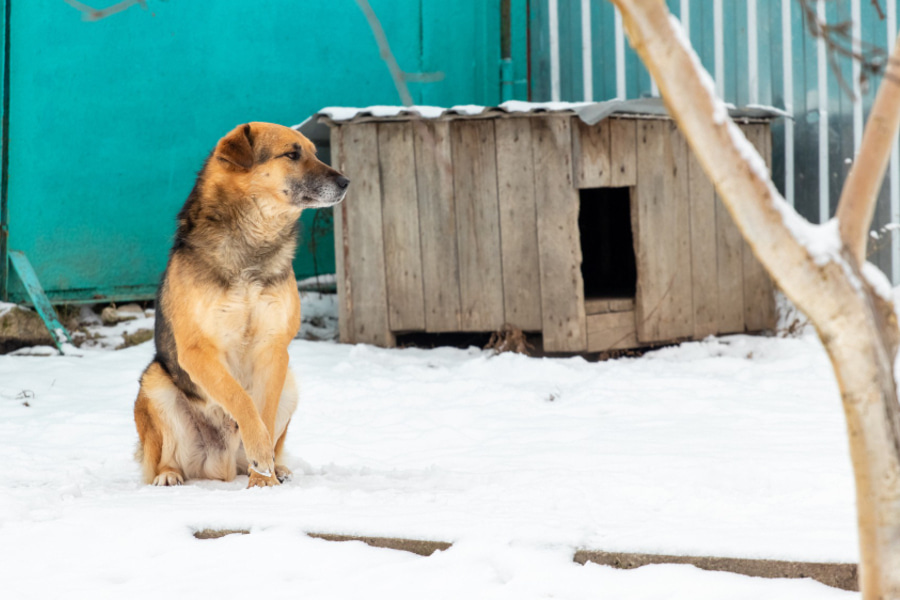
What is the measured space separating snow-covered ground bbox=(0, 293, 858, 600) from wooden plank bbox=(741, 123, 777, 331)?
1.02 meters

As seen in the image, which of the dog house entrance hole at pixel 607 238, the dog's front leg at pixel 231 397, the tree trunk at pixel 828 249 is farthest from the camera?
the dog house entrance hole at pixel 607 238

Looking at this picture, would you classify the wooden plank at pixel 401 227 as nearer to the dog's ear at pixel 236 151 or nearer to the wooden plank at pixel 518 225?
the wooden plank at pixel 518 225

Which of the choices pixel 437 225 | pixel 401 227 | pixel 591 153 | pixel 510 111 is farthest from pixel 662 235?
pixel 401 227

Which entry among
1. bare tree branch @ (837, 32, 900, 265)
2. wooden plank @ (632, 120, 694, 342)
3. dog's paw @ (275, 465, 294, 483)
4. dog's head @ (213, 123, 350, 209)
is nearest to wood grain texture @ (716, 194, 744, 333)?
wooden plank @ (632, 120, 694, 342)

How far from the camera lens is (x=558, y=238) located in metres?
6.70

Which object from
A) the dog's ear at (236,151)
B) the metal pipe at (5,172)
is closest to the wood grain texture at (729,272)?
the dog's ear at (236,151)

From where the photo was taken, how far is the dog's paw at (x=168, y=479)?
3.54m

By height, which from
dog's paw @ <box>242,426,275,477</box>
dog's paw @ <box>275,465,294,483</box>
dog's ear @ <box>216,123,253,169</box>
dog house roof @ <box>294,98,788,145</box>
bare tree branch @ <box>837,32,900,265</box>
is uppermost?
dog house roof @ <box>294,98,788,145</box>

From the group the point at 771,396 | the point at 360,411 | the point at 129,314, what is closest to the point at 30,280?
the point at 129,314

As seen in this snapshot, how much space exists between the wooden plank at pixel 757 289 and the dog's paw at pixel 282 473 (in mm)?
4861

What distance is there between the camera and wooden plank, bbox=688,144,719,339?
7164 mm

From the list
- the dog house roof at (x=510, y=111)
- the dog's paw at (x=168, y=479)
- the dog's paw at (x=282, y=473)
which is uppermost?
the dog house roof at (x=510, y=111)

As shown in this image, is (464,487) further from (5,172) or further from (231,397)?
(5,172)

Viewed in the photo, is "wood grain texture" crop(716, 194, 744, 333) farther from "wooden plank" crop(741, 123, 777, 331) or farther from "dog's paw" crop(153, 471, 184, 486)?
"dog's paw" crop(153, 471, 184, 486)
